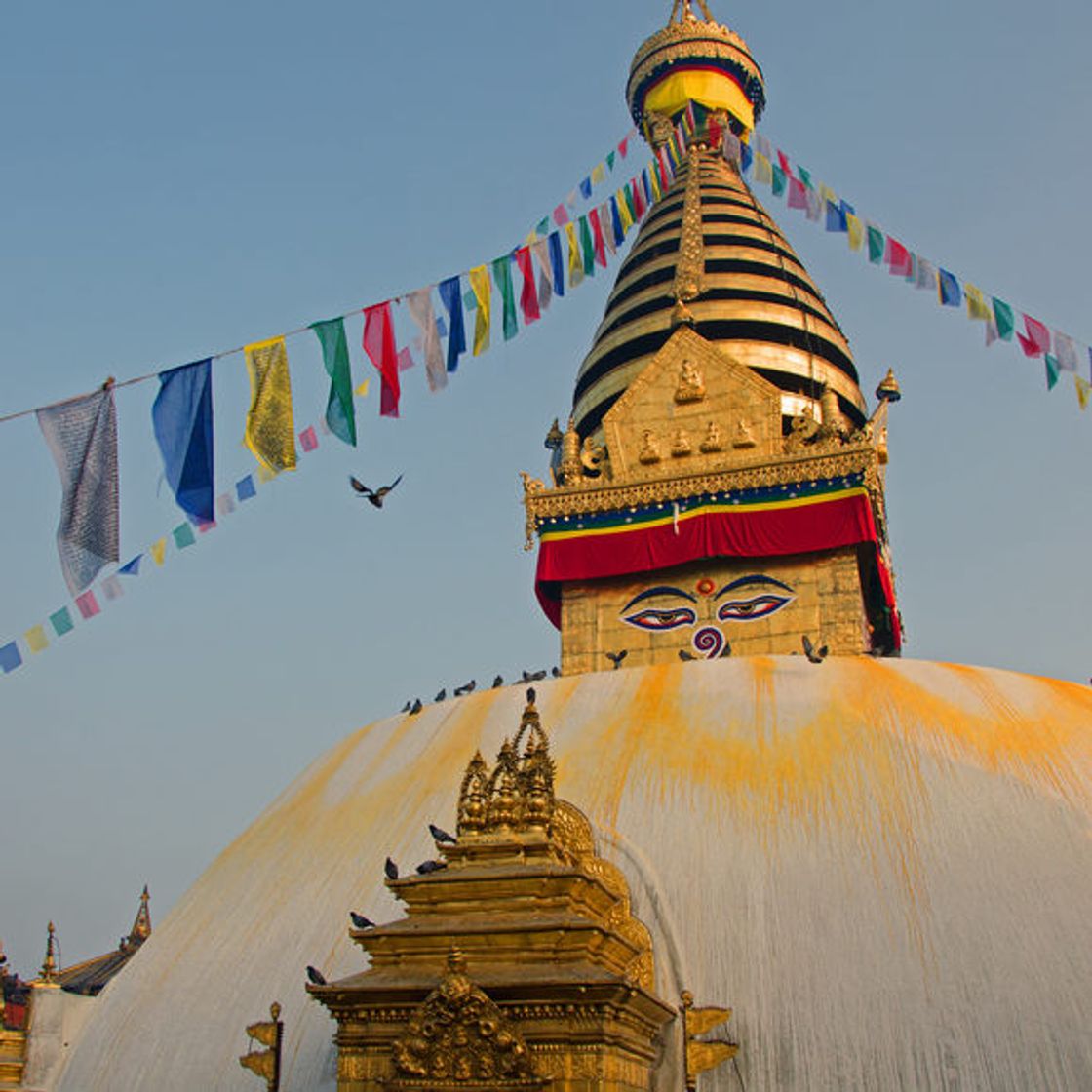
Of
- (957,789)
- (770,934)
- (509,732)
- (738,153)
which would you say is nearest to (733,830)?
→ (770,934)

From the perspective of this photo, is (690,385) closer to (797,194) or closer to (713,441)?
(713,441)

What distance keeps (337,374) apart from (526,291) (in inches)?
173

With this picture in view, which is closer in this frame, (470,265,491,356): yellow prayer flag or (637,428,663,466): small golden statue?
(470,265,491,356): yellow prayer flag

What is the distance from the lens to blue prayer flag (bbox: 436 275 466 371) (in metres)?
10.1

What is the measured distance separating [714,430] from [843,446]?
183cm

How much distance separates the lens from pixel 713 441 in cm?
1482

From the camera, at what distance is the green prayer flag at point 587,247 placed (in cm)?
1443

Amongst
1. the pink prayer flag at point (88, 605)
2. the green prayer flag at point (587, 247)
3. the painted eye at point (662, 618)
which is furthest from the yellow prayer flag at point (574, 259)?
the pink prayer flag at point (88, 605)

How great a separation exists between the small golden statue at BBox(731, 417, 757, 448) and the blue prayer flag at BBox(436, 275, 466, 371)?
540 cm

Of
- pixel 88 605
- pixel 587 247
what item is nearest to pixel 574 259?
pixel 587 247

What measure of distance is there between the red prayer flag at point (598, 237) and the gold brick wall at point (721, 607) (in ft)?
13.8

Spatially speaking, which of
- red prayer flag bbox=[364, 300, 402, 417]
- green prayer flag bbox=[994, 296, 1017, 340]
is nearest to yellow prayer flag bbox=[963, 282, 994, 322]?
green prayer flag bbox=[994, 296, 1017, 340]

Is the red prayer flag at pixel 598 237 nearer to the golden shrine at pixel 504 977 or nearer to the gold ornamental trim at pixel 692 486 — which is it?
the gold ornamental trim at pixel 692 486

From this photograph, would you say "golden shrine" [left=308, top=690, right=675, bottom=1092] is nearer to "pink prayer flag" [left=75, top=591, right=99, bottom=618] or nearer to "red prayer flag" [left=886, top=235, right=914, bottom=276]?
"pink prayer flag" [left=75, top=591, right=99, bottom=618]
